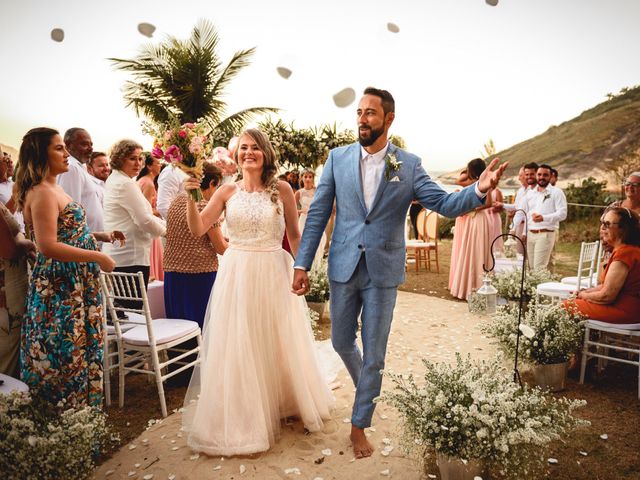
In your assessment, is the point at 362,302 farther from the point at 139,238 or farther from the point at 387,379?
the point at 139,238

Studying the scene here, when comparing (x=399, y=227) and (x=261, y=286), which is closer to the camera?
(x=399, y=227)

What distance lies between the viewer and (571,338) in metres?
3.91

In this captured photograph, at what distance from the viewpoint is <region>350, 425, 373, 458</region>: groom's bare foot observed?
293 centimetres

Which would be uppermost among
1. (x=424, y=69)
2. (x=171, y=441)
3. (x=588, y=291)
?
(x=424, y=69)

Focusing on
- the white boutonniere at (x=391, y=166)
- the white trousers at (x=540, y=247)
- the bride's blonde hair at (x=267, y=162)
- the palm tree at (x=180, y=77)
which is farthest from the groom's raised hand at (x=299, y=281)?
the palm tree at (x=180, y=77)

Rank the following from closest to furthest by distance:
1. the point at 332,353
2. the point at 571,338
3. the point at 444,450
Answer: the point at 444,450
the point at 571,338
the point at 332,353

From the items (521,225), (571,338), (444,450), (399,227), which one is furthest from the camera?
(521,225)

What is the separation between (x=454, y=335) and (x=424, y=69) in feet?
15.2

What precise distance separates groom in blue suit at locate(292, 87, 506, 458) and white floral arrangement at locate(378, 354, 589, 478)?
15.9 inches

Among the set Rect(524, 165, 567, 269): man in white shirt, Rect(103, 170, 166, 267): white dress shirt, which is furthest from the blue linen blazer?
Rect(524, 165, 567, 269): man in white shirt

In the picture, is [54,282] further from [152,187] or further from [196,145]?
[152,187]

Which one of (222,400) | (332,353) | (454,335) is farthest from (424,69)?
(222,400)

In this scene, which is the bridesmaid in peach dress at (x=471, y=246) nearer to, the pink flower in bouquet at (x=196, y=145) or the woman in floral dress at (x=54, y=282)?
the pink flower in bouquet at (x=196, y=145)

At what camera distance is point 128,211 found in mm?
4219
